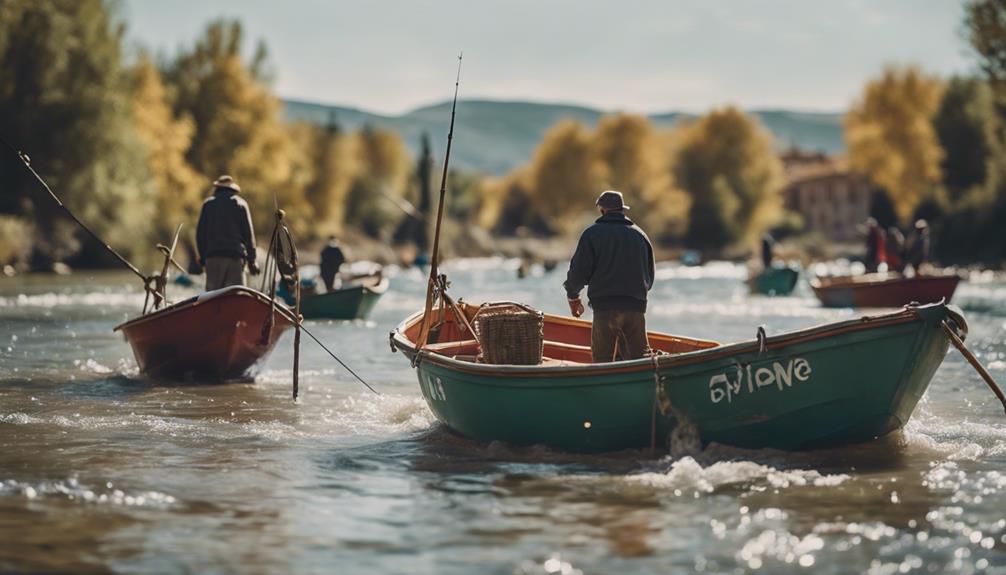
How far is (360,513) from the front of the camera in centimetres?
906

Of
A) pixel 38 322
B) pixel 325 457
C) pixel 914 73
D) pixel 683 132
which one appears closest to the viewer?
pixel 325 457

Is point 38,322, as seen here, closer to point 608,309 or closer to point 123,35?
point 608,309

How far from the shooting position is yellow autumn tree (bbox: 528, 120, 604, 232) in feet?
369

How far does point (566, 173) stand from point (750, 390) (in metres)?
104

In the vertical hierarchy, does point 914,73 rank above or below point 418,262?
above

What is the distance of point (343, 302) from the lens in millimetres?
28438

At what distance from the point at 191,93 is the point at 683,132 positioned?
47.8 m

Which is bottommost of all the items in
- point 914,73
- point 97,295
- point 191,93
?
point 97,295

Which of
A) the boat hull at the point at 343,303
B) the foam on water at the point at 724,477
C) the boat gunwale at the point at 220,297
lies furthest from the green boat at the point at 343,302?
the foam on water at the point at 724,477

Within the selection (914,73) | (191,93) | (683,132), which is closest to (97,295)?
(191,93)

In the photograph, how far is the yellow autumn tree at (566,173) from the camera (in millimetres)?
112562

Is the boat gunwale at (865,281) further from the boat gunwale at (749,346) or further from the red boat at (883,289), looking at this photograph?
the boat gunwale at (749,346)

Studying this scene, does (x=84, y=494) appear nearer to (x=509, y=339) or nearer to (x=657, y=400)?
(x=509, y=339)

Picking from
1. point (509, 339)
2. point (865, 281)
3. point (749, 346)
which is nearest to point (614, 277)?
point (509, 339)
